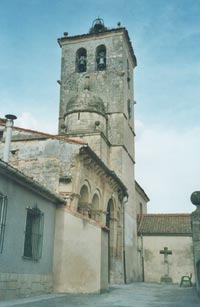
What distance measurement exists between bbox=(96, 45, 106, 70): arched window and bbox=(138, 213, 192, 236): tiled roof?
12996 millimetres

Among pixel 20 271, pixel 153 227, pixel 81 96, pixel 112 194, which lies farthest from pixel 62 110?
pixel 20 271

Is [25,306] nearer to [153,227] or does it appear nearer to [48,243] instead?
[48,243]

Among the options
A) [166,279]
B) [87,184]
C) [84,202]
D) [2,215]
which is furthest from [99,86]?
[2,215]

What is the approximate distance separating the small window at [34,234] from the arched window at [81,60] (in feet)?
64.0

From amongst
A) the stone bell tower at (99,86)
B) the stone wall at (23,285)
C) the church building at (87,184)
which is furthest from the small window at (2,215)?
the stone bell tower at (99,86)

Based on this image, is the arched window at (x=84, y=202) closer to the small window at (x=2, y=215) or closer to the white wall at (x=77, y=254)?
the white wall at (x=77, y=254)

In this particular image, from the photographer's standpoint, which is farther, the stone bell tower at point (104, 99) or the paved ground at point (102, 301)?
the stone bell tower at point (104, 99)

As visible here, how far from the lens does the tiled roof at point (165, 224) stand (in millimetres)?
27328

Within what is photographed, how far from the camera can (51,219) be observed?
1173cm

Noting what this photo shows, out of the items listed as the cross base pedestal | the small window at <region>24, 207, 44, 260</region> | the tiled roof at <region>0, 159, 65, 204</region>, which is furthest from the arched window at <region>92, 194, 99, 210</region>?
the cross base pedestal

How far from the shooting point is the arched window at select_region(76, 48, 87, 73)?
28456mm

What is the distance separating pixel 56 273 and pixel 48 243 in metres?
1.05

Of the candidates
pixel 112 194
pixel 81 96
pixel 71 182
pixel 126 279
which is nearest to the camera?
pixel 71 182

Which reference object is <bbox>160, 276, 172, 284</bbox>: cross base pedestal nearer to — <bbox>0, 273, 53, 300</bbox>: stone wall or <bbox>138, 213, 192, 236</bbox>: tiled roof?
<bbox>138, 213, 192, 236</bbox>: tiled roof
